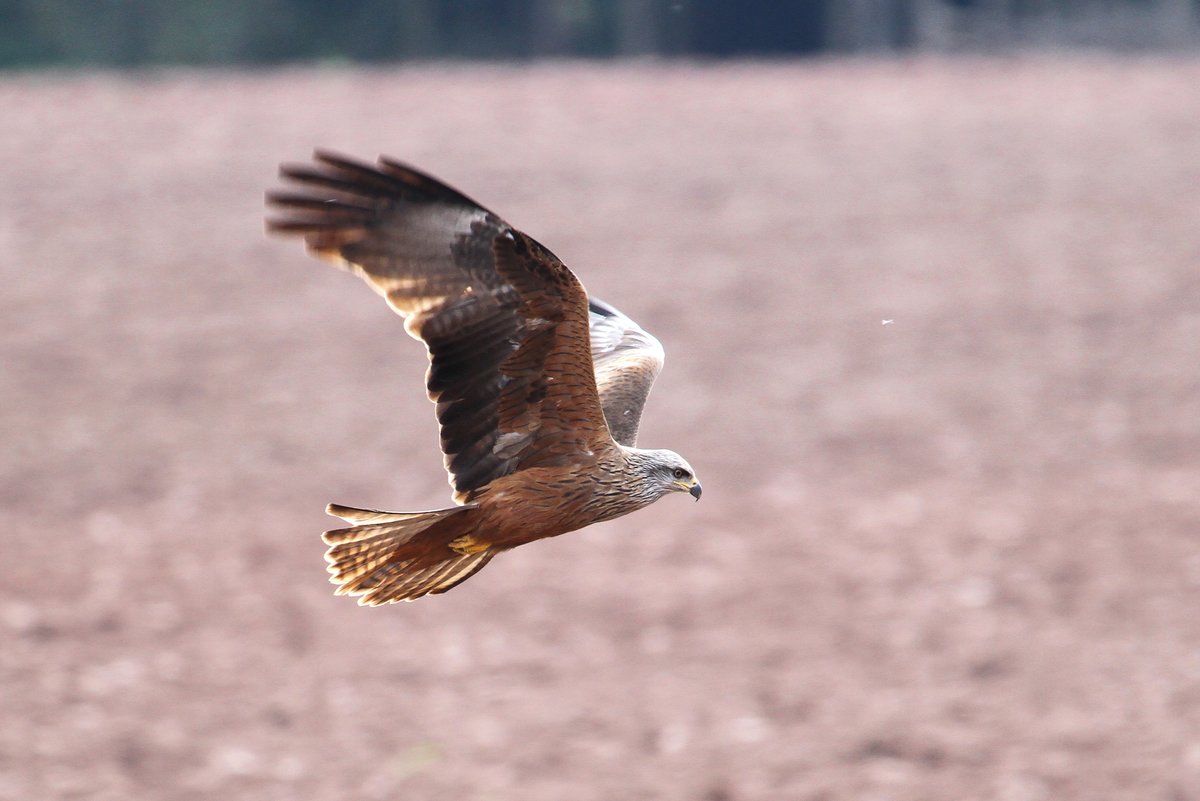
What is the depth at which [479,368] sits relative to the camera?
14.2 ft

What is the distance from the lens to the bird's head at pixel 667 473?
172 inches

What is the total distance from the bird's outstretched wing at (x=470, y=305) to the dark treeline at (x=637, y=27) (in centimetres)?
2954

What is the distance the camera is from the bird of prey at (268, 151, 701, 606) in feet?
13.8

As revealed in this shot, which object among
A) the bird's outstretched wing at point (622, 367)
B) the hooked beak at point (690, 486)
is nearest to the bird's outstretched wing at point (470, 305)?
the hooked beak at point (690, 486)

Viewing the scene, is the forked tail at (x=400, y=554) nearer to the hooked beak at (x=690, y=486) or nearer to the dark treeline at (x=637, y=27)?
the hooked beak at (x=690, y=486)

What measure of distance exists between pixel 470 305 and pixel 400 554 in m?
0.67

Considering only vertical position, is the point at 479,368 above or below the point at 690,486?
above

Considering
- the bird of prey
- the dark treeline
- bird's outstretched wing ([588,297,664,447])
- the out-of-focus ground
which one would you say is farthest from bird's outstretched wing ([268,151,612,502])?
the dark treeline

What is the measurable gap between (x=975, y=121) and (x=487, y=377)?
22.6 m

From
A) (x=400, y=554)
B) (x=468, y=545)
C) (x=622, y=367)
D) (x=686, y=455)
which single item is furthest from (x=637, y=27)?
(x=468, y=545)

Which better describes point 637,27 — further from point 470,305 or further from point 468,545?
point 468,545

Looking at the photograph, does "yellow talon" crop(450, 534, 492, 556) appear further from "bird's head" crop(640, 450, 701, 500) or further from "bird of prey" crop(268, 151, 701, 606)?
"bird's head" crop(640, 450, 701, 500)

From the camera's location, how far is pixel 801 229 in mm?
21188

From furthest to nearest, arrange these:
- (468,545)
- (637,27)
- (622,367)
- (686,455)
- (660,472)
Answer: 1. (637,27)
2. (686,455)
3. (622,367)
4. (660,472)
5. (468,545)
